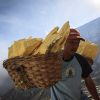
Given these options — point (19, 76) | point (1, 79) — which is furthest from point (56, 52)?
point (1, 79)

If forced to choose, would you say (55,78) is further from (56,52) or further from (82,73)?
(82,73)

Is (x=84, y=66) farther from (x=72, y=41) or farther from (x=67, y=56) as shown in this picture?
(x=72, y=41)

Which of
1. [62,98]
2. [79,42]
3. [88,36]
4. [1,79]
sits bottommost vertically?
[1,79]

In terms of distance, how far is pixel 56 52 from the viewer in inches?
126

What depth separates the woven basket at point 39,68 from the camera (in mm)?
3129

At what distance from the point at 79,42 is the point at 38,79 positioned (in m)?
0.79

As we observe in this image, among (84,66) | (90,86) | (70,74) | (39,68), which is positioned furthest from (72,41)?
(90,86)

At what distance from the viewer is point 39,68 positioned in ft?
10.3

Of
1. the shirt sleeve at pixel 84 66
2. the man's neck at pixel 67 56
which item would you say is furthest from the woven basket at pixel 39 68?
the shirt sleeve at pixel 84 66

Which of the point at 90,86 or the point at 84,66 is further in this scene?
the point at 90,86

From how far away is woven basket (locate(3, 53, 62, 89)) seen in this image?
313 centimetres

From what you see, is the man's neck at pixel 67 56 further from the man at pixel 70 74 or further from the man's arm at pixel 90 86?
the man's arm at pixel 90 86

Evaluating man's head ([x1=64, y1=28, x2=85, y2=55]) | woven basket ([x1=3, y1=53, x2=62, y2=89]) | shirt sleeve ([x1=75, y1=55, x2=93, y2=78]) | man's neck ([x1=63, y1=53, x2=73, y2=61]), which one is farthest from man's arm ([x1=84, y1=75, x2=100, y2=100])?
woven basket ([x1=3, y1=53, x2=62, y2=89])

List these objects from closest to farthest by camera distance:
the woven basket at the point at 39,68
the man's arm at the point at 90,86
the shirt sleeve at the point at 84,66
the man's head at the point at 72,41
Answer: the woven basket at the point at 39,68 < the man's head at the point at 72,41 < the shirt sleeve at the point at 84,66 < the man's arm at the point at 90,86
